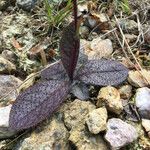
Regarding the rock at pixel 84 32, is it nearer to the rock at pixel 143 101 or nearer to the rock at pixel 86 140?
the rock at pixel 143 101

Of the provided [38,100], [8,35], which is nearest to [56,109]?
[38,100]

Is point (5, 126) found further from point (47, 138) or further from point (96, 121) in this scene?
point (96, 121)

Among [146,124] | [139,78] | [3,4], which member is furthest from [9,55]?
[146,124]

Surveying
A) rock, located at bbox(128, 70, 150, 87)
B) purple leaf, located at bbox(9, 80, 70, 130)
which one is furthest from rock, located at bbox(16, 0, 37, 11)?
rock, located at bbox(128, 70, 150, 87)

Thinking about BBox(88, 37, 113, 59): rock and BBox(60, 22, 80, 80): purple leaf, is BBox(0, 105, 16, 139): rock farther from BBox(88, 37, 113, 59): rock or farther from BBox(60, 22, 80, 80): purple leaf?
BBox(88, 37, 113, 59): rock

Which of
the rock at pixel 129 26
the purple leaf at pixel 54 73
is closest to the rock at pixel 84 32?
the rock at pixel 129 26

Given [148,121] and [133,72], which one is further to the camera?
[133,72]

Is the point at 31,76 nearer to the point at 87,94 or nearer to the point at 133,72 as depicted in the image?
the point at 87,94
